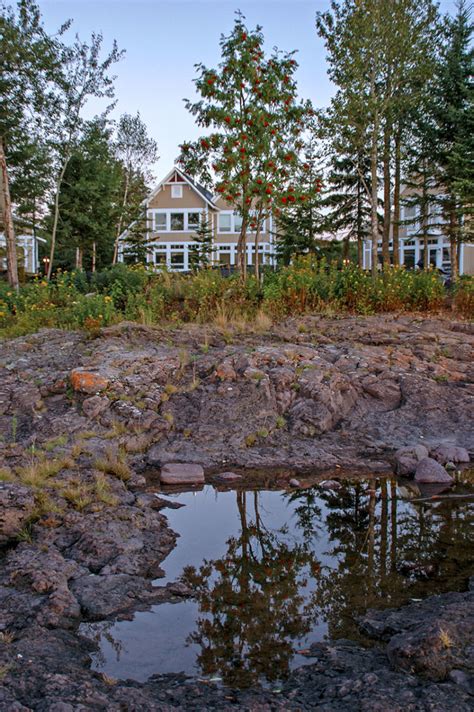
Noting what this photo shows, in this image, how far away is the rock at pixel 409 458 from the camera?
6.82 m

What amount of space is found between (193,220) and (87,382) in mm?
36496

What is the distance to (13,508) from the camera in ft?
16.7

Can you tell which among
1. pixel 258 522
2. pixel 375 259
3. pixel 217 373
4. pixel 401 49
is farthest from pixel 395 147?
pixel 258 522

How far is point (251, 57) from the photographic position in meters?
13.8

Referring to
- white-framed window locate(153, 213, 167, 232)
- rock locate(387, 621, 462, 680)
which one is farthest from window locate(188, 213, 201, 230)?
rock locate(387, 621, 462, 680)

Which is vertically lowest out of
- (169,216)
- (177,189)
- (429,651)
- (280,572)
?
(280,572)

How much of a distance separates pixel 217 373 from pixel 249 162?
7035 mm

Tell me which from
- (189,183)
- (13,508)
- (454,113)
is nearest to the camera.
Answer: (13,508)

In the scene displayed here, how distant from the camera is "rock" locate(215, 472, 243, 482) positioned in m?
6.66

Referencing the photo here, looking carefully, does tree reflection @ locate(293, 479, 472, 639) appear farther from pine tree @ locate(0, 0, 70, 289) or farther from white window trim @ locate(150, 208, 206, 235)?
white window trim @ locate(150, 208, 206, 235)

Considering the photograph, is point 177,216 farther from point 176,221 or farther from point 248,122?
point 248,122

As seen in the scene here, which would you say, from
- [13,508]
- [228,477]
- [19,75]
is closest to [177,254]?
[19,75]

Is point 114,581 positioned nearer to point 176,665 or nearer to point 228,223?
point 176,665

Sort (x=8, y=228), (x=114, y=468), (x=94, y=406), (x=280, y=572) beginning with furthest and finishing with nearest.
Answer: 1. (x=8, y=228)
2. (x=94, y=406)
3. (x=114, y=468)
4. (x=280, y=572)
